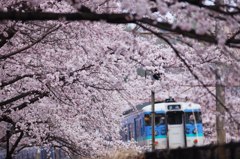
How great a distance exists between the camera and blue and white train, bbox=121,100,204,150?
17969mm

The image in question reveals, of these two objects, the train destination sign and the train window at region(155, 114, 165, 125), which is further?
the train destination sign

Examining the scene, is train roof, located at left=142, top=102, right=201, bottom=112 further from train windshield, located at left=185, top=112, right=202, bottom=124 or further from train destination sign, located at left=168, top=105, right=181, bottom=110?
train windshield, located at left=185, top=112, right=202, bottom=124

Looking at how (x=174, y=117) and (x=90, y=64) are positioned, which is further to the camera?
(x=174, y=117)

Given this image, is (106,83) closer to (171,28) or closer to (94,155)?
(94,155)

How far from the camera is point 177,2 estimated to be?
5.57 metres

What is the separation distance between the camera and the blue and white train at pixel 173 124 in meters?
18.0

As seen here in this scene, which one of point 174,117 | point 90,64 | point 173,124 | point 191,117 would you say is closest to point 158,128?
point 173,124

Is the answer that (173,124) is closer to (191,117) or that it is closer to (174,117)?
(174,117)

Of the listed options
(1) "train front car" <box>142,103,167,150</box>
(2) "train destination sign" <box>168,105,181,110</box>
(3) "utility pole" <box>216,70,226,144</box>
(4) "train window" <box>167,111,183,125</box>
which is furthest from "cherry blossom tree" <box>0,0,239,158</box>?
(4) "train window" <box>167,111,183,125</box>

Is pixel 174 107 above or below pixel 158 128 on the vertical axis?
above

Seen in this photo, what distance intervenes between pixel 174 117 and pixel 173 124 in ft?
0.87

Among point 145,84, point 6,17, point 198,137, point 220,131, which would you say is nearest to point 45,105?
point 145,84

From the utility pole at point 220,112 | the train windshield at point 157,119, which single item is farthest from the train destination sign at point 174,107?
the utility pole at point 220,112

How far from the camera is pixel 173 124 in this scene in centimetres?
1859
